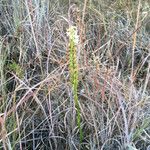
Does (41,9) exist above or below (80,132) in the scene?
above

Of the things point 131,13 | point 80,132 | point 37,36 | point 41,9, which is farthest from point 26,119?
point 131,13

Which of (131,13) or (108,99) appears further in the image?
(131,13)

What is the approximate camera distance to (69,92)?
3.92 ft

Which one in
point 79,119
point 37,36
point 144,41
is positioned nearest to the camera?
point 79,119

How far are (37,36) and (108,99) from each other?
1.55ft

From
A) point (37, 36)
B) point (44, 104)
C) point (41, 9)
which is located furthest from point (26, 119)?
point (41, 9)

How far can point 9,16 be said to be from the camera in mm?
1725

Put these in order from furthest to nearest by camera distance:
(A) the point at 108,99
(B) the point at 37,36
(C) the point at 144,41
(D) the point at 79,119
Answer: (C) the point at 144,41 < (B) the point at 37,36 < (A) the point at 108,99 < (D) the point at 79,119

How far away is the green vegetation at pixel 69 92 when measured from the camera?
113 cm

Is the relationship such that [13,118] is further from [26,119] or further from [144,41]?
[144,41]

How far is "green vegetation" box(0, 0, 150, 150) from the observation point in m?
1.13

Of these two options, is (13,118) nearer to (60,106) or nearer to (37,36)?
(60,106)

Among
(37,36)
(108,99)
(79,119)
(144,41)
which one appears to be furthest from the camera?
(144,41)

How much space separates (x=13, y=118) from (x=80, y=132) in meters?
0.20
